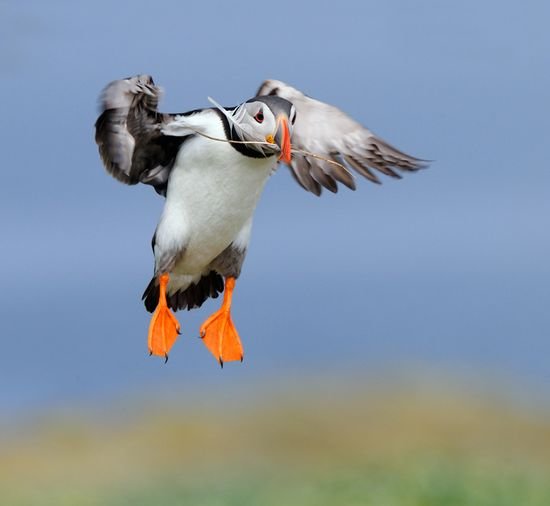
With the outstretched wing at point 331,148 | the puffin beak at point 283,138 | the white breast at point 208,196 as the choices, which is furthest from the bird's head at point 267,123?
the outstretched wing at point 331,148

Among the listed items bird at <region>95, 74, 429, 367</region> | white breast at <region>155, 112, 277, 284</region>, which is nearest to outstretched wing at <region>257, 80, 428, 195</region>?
bird at <region>95, 74, 429, 367</region>

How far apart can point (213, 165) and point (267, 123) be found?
0.69 meters

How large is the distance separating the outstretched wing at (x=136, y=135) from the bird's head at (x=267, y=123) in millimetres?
680

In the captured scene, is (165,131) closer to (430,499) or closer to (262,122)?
(262,122)

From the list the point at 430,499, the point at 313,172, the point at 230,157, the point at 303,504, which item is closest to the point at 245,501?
the point at 303,504

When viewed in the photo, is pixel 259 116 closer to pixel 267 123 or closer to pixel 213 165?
pixel 267 123

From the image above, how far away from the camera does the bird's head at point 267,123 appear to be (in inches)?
332

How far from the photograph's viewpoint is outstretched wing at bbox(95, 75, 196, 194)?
8984 millimetres

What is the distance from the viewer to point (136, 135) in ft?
30.6

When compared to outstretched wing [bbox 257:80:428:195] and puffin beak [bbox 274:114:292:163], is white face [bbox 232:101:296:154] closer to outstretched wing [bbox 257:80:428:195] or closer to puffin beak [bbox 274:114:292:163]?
puffin beak [bbox 274:114:292:163]

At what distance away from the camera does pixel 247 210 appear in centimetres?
924

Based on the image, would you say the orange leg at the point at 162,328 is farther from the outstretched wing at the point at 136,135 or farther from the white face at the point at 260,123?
the white face at the point at 260,123

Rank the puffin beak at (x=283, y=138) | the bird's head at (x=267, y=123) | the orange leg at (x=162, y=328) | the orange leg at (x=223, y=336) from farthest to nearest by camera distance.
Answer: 1. the orange leg at (x=223, y=336)
2. the orange leg at (x=162, y=328)
3. the bird's head at (x=267, y=123)
4. the puffin beak at (x=283, y=138)

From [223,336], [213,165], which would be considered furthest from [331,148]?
[223,336]
